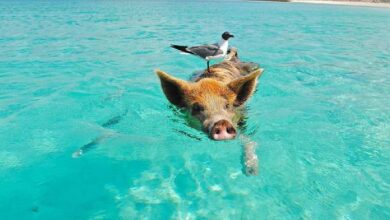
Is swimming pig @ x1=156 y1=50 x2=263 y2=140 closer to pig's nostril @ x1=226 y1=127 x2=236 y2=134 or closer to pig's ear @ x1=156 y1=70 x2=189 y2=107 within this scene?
pig's ear @ x1=156 y1=70 x2=189 y2=107

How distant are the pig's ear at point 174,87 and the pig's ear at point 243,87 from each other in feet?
2.98

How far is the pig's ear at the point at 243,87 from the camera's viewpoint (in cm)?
645

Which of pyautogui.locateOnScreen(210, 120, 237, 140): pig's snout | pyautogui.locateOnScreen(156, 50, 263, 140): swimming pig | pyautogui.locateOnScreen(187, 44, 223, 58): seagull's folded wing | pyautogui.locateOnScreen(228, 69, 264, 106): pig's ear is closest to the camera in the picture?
pyautogui.locateOnScreen(210, 120, 237, 140): pig's snout

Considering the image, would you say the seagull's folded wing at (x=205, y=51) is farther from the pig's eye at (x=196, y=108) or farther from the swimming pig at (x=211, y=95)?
the pig's eye at (x=196, y=108)

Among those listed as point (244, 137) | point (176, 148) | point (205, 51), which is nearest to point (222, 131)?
point (244, 137)

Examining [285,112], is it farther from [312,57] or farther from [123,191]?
[312,57]

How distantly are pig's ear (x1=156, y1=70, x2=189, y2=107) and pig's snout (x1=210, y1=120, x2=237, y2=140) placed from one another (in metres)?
1.54

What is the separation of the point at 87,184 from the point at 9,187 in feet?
4.35

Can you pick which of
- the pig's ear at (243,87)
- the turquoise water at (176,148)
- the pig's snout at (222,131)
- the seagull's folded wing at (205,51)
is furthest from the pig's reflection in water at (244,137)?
the seagull's folded wing at (205,51)

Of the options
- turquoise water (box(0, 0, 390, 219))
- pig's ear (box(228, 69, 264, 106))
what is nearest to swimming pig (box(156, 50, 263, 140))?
pig's ear (box(228, 69, 264, 106))

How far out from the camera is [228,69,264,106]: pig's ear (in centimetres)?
645

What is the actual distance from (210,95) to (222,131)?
1.39 metres

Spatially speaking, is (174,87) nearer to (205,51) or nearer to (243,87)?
(243,87)

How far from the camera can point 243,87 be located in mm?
6625
